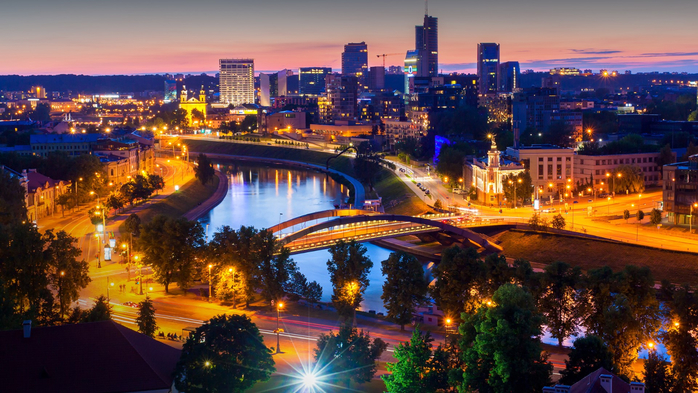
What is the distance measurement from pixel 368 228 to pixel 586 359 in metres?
18.2

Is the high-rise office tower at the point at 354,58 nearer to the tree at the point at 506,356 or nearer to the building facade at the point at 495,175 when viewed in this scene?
the building facade at the point at 495,175

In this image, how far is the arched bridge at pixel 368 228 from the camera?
33.0 meters

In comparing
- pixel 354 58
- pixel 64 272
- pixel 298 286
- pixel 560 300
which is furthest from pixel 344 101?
pixel 560 300

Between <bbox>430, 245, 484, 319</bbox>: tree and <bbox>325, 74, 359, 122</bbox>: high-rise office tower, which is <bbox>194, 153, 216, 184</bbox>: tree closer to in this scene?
<bbox>430, 245, 484, 319</bbox>: tree

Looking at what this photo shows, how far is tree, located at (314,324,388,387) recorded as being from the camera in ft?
59.2

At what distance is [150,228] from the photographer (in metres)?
28.7

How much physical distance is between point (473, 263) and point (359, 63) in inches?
6680

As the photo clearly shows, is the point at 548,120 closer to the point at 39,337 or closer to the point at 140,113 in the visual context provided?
the point at 39,337

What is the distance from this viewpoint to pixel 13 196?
38031 mm

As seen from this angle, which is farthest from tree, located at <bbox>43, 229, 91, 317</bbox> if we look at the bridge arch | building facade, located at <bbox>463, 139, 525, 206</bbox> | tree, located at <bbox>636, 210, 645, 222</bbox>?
building facade, located at <bbox>463, 139, 525, 206</bbox>

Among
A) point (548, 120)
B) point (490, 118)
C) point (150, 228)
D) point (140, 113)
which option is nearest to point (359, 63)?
point (140, 113)

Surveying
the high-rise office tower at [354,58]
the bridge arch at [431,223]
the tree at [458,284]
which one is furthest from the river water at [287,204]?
the high-rise office tower at [354,58]

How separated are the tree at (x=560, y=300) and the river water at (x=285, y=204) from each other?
21.1 ft

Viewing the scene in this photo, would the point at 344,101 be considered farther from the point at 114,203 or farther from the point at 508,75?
the point at 114,203
